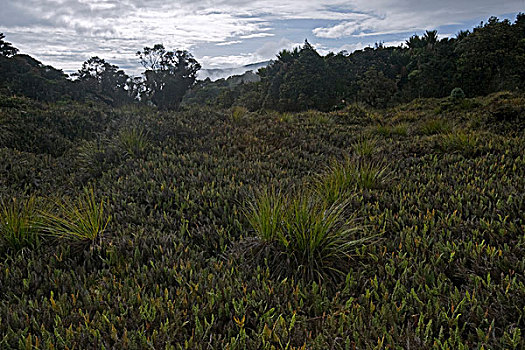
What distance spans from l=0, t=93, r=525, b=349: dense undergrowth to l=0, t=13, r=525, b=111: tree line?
16214mm

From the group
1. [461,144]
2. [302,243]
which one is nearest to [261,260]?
[302,243]

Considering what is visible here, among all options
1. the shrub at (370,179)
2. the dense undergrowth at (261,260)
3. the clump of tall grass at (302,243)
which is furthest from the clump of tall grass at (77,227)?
the shrub at (370,179)

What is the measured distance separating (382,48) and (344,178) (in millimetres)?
26686

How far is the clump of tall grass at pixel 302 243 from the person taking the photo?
3191mm

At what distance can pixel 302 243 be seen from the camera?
329 cm

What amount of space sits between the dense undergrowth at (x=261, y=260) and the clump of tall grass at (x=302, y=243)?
0.03m

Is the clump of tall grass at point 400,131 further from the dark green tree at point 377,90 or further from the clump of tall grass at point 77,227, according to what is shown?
the dark green tree at point 377,90

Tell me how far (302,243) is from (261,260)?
414 mm

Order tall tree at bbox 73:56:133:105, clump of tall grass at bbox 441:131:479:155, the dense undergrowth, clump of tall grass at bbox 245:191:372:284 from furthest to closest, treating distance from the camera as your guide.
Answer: tall tree at bbox 73:56:133:105 < clump of tall grass at bbox 441:131:479:155 < clump of tall grass at bbox 245:191:372:284 < the dense undergrowth

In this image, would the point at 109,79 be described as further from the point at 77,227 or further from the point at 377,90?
the point at 77,227

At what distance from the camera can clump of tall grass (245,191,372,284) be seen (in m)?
3.19

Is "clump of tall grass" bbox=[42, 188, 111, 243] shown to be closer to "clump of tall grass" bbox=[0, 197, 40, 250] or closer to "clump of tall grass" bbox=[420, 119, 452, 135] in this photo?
"clump of tall grass" bbox=[0, 197, 40, 250]

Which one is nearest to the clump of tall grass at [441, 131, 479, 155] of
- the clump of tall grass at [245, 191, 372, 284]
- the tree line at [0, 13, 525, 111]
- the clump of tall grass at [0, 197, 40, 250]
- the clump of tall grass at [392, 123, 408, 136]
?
the clump of tall grass at [392, 123, 408, 136]

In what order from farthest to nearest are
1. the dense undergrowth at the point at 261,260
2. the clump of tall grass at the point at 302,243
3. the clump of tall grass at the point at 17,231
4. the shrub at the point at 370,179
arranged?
the shrub at the point at 370,179
the clump of tall grass at the point at 17,231
the clump of tall grass at the point at 302,243
the dense undergrowth at the point at 261,260
